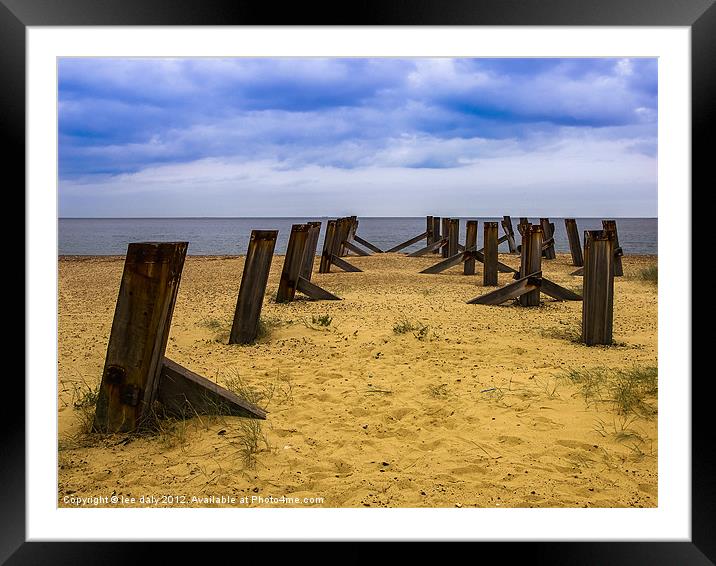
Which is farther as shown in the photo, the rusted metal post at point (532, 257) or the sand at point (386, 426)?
the rusted metal post at point (532, 257)

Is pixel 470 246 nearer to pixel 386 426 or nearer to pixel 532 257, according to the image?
Result: pixel 532 257

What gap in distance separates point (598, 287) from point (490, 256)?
18.4 feet

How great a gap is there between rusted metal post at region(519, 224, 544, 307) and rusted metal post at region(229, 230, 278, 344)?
175 inches

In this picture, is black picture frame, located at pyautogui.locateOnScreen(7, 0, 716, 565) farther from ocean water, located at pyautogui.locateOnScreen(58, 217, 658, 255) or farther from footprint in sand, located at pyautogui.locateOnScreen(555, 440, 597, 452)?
ocean water, located at pyautogui.locateOnScreen(58, 217, 658, 255)

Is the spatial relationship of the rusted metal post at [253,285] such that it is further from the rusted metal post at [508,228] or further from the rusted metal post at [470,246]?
the rusted metal post at [508,228]

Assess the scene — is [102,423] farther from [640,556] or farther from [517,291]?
[517,291]

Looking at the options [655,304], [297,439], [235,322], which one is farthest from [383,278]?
[297,439]

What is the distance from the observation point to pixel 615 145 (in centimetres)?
4241

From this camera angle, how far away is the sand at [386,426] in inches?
129

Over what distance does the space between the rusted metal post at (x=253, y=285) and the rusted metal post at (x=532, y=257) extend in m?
4.45

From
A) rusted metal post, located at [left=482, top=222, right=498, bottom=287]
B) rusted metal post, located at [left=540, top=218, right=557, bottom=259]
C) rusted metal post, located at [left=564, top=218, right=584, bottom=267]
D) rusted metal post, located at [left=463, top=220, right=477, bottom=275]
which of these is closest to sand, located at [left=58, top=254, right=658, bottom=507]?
rusted metal post, located at [left=482, top=222, right=498, bottom=287]

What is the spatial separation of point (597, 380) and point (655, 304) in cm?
555
